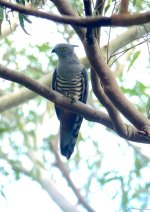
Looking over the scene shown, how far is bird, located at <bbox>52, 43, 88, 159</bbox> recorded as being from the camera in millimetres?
4195

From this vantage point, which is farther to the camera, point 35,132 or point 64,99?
point 35,132

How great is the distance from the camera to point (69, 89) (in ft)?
14.0

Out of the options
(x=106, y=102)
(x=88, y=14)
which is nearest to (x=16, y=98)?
(x=106, y=102)

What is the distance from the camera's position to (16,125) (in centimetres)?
721

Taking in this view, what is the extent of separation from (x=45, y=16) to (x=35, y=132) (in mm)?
6300

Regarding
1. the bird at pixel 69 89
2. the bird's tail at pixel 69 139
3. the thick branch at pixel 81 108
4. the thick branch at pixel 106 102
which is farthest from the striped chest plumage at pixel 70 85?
the thick branch at pixel 106 102

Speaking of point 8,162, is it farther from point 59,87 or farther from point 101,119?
point 101,119

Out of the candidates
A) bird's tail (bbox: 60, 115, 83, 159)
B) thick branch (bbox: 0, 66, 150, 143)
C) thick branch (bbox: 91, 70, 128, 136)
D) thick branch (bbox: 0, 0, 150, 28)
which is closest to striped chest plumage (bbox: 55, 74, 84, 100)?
bird's tail (bbox: 60, 115, 83, 159)

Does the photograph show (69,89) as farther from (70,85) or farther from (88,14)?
(88,14)

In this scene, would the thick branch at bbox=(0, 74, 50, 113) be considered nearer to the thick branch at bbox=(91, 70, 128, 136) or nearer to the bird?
the bird

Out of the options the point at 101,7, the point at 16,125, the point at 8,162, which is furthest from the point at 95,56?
the point at 16,125

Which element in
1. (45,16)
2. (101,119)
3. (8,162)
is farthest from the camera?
(8,162)

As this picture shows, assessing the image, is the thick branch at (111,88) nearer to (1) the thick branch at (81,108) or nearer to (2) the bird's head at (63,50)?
(1) the thick branch at (81,108)

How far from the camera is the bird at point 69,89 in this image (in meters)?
4.20
